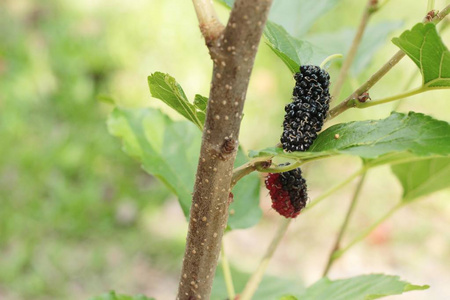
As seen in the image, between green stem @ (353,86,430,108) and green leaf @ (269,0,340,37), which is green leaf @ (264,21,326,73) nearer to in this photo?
green stem @ (353,86,430,108)

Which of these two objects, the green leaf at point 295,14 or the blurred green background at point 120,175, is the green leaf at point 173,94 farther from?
the blurred green background at point 120,175

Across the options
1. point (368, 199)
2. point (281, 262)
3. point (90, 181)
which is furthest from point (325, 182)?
point (90, 181)

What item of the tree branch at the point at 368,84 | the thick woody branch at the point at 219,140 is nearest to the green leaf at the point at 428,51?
the tree branch at the point at 368,84

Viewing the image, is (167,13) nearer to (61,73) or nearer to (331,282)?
(61,73)

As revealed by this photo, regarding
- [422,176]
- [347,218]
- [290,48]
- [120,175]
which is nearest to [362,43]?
[422,176]

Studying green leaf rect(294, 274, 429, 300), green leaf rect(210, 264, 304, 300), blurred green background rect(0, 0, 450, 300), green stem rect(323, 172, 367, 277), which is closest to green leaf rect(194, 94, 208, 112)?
green leaf rect(294, 274, 429, 300)

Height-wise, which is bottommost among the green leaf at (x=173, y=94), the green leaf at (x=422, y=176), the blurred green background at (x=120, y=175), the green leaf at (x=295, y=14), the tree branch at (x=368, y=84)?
the tree branch at (x=368, y=84)
